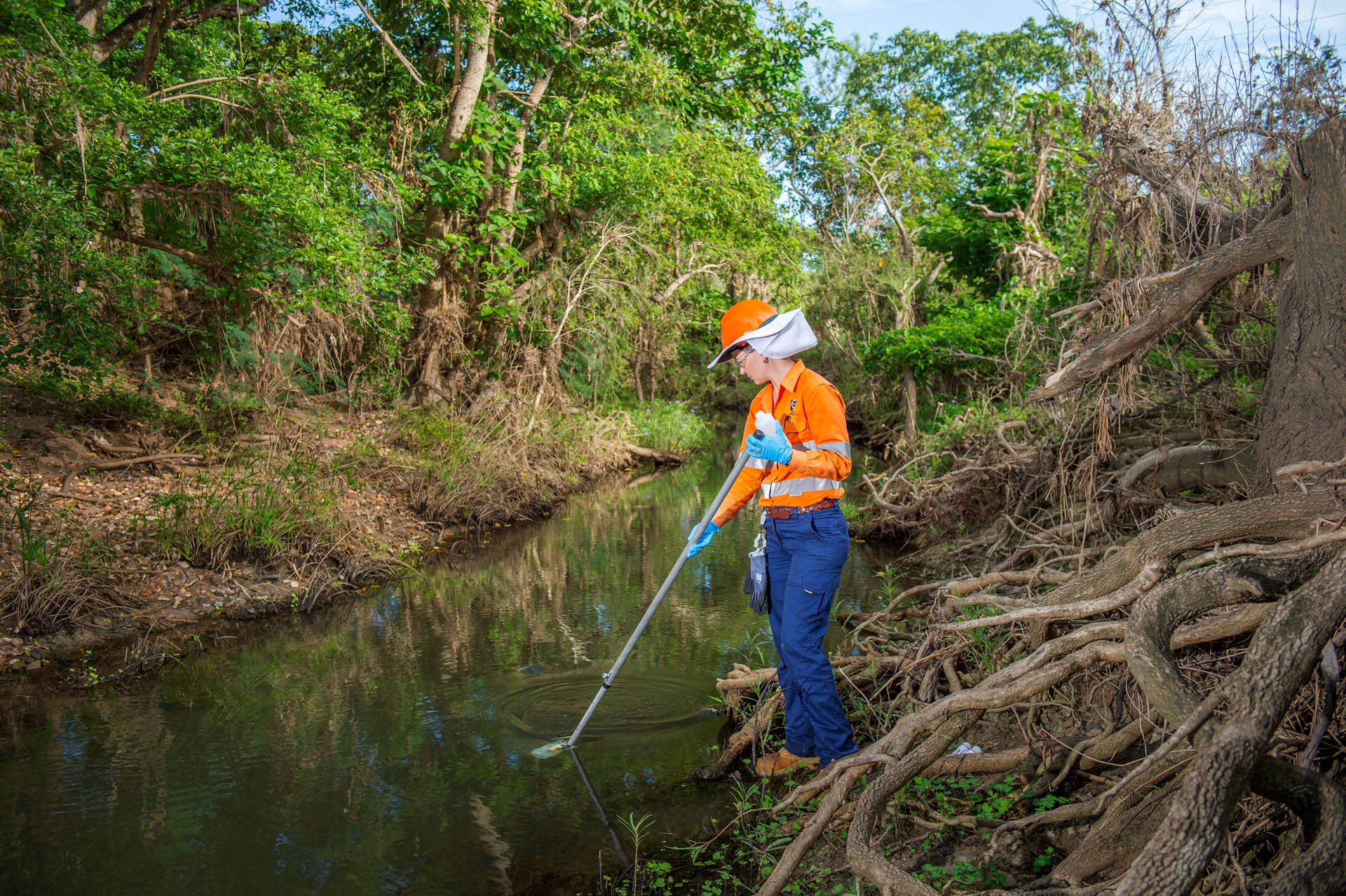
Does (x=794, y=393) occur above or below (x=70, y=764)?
above

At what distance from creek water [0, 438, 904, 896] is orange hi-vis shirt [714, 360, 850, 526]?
1510 millimetres

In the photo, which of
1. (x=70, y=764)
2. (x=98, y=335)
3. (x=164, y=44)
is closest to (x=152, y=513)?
(x=98, y=335)

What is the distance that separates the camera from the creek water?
3.67 metres

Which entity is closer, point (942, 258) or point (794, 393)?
point (794, 393)

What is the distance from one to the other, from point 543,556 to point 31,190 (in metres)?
5.67

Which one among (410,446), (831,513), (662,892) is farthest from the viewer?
→ (410,446)

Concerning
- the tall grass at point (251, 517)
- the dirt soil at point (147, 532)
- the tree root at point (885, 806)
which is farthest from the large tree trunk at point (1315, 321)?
the tall grass at point (251, 517)

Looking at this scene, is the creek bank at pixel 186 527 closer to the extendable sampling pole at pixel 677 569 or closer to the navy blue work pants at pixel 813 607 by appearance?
the extendable sampling pole at pixel 677 569

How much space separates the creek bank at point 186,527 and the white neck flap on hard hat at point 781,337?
4.83 metres

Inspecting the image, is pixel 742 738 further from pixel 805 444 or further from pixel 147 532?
pixel 147 532

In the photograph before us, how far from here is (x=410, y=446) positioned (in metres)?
11.6

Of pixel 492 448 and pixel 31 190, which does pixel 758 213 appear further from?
pixel 31 190

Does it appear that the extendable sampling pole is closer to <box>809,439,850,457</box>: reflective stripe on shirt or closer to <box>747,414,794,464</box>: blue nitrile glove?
<box>747,414,794,464</box>: blue nitrile glove

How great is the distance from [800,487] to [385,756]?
8.65ft
